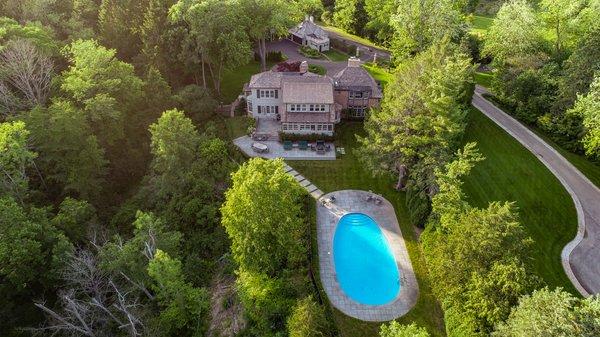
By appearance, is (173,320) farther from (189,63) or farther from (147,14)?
(147,14)

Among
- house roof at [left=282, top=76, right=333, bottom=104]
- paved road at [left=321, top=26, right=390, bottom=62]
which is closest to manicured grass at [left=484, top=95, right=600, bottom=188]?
house roof at [left=282, top=76, right=333, bottom=104]

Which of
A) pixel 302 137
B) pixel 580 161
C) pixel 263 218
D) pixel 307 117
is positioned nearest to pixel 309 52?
pixel 307 117

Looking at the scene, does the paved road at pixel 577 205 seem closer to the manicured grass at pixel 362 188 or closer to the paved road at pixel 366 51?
the manicured grass at pixel 362 188

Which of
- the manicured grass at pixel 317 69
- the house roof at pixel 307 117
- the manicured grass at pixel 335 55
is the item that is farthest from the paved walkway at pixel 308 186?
the manicured grass at pixel 335 55

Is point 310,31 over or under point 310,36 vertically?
over

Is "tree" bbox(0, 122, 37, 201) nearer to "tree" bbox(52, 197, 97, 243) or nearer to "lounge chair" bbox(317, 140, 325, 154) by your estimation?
"tree" bbox(52, 197, 97, 243)

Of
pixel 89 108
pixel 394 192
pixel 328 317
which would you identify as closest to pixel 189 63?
pixel 89 108

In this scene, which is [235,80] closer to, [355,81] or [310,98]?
[310,98]
